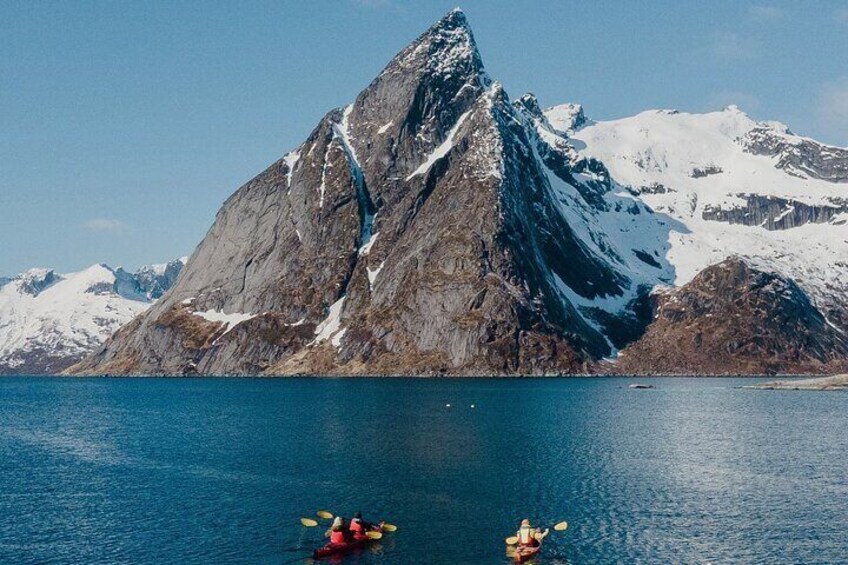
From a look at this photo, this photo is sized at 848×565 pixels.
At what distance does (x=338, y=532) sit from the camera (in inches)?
2766

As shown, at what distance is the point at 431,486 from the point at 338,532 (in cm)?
2344

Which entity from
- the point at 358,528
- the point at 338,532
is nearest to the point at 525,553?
the point at 358,528

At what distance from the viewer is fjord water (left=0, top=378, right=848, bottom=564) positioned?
2781 inches

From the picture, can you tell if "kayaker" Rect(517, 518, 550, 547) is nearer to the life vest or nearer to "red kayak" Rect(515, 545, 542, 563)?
the life vest

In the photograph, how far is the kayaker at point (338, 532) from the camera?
2761 inches

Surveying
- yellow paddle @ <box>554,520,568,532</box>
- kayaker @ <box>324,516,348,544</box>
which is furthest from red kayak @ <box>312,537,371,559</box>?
yellow paddle @ <box>554,520,568,532</box>

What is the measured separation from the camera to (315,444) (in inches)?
4914

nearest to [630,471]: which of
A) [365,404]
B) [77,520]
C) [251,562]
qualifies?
[251,562]

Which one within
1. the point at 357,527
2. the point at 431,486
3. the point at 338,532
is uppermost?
the point at 431,486

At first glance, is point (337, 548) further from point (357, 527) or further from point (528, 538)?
point (528, 538)

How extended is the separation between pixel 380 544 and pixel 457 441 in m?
55.4

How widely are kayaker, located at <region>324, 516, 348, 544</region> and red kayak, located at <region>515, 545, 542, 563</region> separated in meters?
13.6

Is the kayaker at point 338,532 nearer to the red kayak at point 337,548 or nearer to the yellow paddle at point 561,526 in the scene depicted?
the red kayak at point 337,548

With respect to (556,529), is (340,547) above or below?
below
